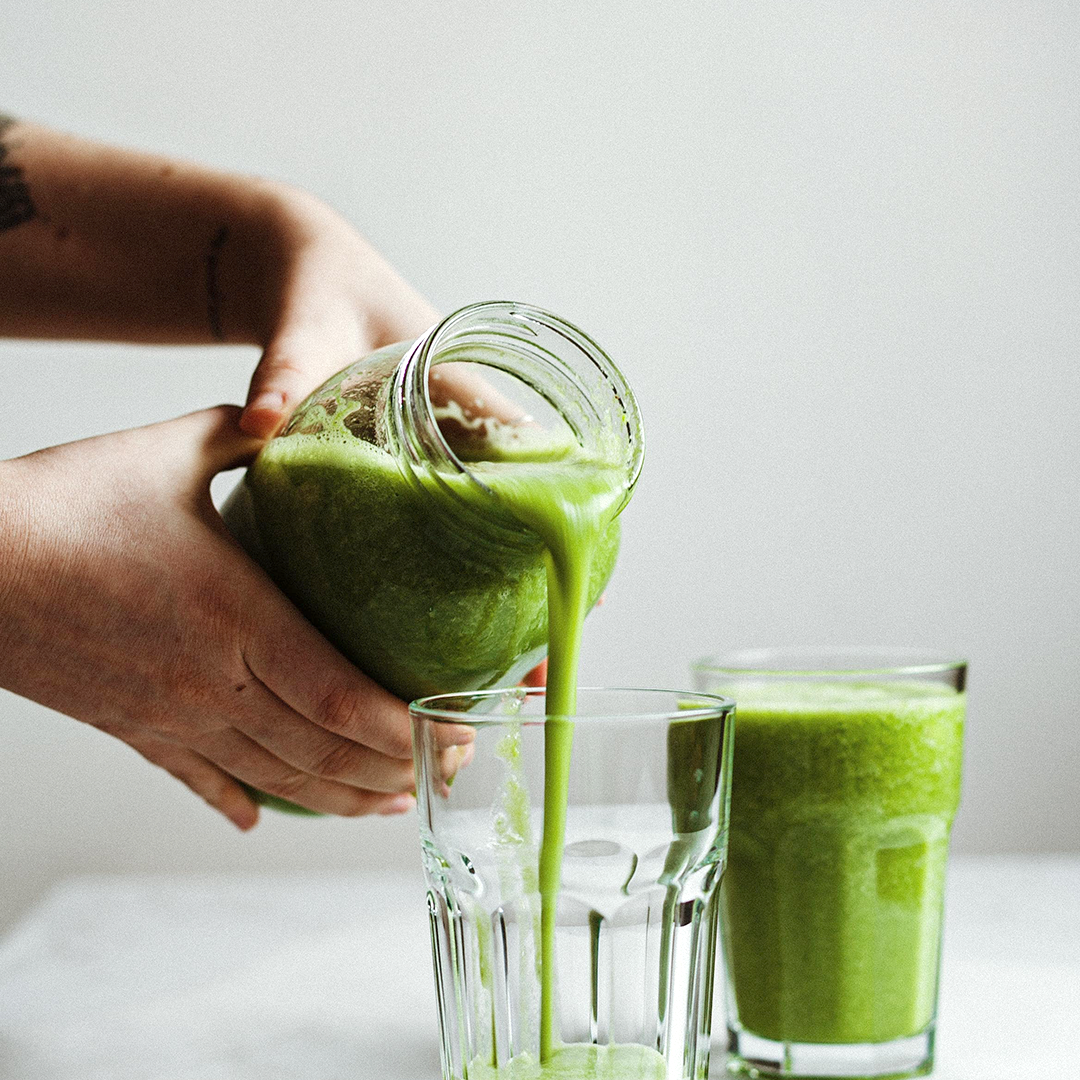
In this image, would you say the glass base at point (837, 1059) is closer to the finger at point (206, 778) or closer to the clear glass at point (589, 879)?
the clear glass at point (589, 879)

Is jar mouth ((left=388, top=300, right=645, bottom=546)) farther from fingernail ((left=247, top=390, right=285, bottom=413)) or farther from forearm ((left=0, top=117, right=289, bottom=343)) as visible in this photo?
Result: forearm ((left=0, top=117, right=289, bottom=343))

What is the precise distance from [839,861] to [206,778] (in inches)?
17.2

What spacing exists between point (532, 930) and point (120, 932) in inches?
25.3

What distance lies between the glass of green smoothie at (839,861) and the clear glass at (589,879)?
131mm

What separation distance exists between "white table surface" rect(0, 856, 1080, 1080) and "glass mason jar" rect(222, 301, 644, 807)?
0.28 metres

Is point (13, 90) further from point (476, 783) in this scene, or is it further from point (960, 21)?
point (476, 783)

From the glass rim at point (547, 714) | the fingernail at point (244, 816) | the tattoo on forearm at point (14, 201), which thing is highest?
the tattoo on forearm at point (14, 201)

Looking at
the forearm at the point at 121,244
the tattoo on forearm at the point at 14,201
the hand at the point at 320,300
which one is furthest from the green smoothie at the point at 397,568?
the tattoo on forearm at the point at 14,201

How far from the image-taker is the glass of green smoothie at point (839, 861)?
2.15 ft

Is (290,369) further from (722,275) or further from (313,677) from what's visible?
(722,275)

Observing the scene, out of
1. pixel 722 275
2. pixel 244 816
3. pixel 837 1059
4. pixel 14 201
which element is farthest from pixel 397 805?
pixel 722 275

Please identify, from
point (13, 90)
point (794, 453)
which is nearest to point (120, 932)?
point (794, 453)

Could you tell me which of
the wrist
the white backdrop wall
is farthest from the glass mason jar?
the white backdrop wall

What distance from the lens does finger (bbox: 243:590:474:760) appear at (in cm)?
59
